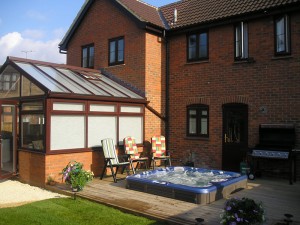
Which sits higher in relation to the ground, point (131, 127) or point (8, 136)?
point (131, 127)

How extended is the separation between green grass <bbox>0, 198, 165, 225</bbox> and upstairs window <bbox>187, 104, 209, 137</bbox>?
18.0 feet

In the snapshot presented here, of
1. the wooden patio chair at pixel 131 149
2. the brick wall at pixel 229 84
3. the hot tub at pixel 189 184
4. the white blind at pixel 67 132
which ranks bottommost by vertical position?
the hot tub at pixel 189 184

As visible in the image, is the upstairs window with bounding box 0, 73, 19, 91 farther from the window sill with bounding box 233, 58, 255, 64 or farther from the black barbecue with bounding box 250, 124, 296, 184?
the black barbecue with bounding box 250, 124, 296, 184

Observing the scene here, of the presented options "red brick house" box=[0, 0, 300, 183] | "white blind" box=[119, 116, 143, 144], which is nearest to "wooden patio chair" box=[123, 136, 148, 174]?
"white blind" box=[119, 116, 143, 144]

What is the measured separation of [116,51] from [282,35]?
6.49 metres

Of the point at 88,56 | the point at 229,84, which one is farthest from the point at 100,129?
the point at 88,56

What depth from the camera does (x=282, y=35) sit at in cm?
941

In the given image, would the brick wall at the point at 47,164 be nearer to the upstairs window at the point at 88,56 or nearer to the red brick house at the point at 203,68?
the red brick house at the point at 203,68

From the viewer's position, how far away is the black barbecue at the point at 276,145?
844 centimetres

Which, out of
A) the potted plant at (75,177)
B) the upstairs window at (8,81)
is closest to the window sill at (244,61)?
the potted plant at (75,177)

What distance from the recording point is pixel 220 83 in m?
10.6

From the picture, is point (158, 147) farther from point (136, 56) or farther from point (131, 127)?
point (136, 56)

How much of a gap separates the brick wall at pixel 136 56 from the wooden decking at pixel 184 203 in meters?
4.01

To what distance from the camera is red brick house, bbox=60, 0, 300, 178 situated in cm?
942
